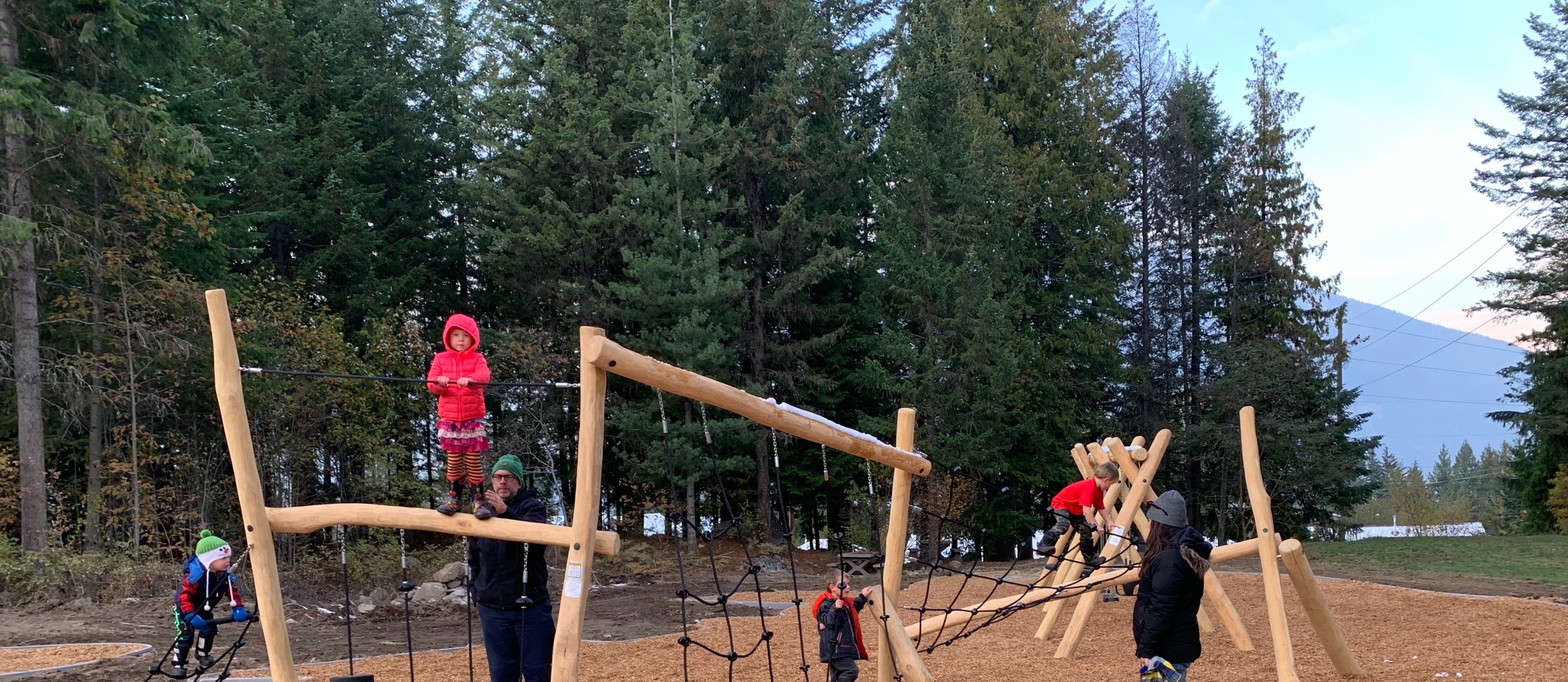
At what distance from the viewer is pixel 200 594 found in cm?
734

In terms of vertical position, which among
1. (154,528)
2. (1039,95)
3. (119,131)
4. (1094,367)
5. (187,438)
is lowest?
(154,528)

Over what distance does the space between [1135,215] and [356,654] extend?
24.3 meters

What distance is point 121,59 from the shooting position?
13.8 metres

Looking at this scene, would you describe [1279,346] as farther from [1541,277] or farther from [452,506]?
[452,506]

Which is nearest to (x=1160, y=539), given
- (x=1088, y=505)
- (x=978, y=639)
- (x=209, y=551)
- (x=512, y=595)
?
(x=512, y=595)

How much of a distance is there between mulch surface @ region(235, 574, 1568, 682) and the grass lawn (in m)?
4.29

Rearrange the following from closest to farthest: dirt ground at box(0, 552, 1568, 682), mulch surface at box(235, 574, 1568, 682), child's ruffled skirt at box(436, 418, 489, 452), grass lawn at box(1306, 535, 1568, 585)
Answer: child's ruffled skirt at box(436, 418, 489, 452)
mulch surface at box(235, 574, 1568, 682)
dirt ground at box(0, 552, 1568, 682)
grass lawn at box(1306, 535, 1568, 585)

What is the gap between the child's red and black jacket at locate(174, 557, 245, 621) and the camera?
721 cm

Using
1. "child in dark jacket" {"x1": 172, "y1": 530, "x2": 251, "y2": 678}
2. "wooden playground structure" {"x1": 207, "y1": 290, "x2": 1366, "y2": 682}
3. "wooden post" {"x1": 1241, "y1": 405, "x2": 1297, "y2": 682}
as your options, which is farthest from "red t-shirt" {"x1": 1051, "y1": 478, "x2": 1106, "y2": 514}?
"child in dark jacket" {"x1": 172, "y1": 530, "x2": 251, "y2": 678}

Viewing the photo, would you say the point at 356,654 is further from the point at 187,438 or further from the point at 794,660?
the point at 187,438

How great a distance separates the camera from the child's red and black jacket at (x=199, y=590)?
7.21 metres

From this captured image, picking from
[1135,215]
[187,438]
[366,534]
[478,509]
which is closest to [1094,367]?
[1135,215]

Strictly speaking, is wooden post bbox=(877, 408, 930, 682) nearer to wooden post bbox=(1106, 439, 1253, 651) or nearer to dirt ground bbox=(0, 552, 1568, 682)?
dirt ground bbox=(0, 552, 1568, 682)

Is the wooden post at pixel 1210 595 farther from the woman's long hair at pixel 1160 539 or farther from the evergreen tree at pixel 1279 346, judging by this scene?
the evergreen tree at pixel 1279 346
